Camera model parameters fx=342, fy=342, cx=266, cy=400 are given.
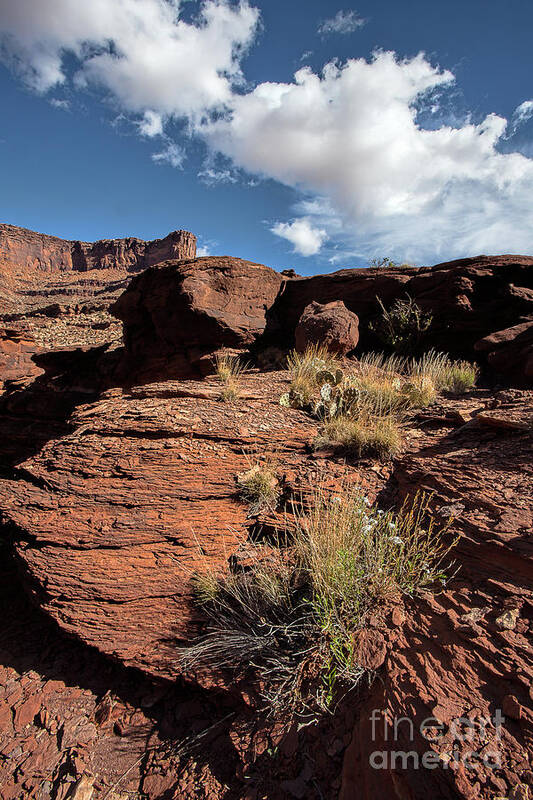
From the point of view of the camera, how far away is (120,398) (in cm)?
614

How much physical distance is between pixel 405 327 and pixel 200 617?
7.90m

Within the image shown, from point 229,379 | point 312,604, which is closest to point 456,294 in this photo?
point 229,379

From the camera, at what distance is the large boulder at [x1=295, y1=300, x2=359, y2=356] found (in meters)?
7.53

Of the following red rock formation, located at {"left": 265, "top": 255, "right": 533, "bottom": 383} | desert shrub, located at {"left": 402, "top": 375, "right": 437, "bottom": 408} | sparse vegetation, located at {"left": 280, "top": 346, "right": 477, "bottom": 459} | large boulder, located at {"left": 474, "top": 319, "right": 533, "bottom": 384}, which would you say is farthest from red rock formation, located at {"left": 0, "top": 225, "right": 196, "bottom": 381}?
large boulder, located at {"left": 474, "top": 319, "right": 533, "bottom": 384}

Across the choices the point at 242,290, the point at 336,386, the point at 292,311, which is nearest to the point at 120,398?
the point at 336,386

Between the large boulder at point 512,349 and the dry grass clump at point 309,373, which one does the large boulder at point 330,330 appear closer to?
the dry grass clump at point 309,373

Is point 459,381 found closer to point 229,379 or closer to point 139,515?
point 229,379

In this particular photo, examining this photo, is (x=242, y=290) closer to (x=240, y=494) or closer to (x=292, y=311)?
(x=292, y=311)

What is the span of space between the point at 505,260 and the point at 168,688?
10.4 metres

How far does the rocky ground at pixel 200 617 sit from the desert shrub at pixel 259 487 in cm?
11

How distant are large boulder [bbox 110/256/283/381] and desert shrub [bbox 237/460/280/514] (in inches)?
251

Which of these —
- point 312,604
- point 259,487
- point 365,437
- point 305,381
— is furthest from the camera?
point 305,381

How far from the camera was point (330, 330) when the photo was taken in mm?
7527

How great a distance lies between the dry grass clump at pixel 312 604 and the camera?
216 centimetres
